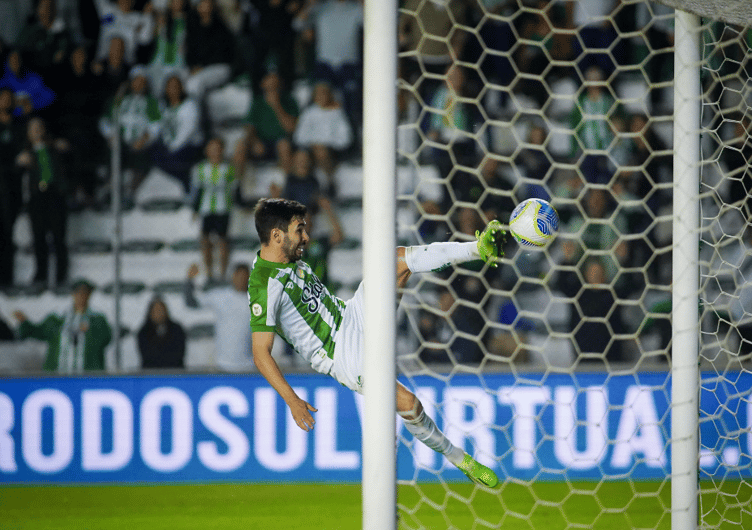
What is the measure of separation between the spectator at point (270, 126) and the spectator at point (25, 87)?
1.26 m

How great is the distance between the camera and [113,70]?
4391 millimetres

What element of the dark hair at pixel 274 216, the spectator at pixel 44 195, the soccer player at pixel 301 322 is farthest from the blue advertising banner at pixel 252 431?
the spectator at pixel 44 195

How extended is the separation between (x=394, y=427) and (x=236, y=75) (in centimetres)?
362

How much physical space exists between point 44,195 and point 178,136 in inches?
32.8

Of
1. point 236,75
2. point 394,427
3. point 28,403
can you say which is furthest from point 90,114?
point 394,427

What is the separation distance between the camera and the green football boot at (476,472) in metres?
2.47

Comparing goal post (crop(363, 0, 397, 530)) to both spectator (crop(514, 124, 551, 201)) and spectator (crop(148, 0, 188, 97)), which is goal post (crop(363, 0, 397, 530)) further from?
spectator (crop(148, 0, 188, 97))

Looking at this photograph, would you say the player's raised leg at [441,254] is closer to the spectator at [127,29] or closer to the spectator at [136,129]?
the spectator at [136,129]

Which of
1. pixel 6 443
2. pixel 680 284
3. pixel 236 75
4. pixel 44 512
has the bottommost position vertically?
pixel 44 512

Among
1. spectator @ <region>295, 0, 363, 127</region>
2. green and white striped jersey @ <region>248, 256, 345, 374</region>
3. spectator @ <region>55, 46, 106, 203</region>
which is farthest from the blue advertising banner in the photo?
spectator @ <region>295, 0, 363, 127</region>

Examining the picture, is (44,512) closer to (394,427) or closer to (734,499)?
(394,427)

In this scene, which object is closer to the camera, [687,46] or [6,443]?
[687,46]

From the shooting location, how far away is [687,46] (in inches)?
61.2

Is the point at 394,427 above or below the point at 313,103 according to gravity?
below
